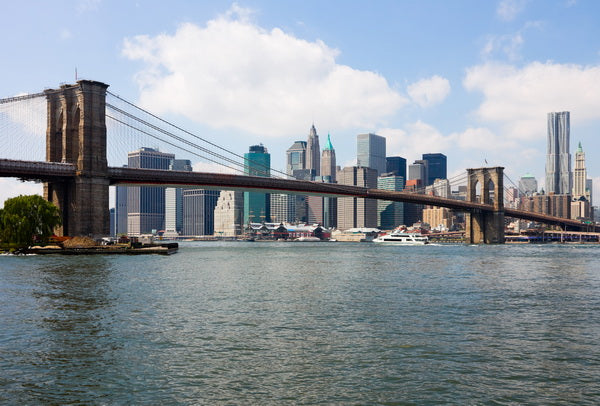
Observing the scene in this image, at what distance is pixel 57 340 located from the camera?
18.8 metres

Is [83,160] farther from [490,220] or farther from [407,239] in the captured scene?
[490,220]

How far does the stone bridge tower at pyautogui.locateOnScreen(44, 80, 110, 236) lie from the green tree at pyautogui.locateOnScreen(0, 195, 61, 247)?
7133mm

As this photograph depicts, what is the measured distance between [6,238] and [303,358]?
66.7 metres

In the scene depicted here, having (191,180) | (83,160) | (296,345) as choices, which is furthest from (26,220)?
(296,345)

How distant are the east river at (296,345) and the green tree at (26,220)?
138ft

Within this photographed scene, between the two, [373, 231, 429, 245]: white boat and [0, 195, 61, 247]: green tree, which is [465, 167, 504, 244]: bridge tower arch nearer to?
[373, 231, 429, 245]: white boat

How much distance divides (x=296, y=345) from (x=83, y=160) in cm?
7240

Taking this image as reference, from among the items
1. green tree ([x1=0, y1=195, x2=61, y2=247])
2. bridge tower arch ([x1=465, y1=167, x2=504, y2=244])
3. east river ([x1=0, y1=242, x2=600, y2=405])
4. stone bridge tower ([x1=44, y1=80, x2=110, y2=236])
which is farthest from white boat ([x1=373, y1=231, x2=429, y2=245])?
east river ([x1=0, y1=242, x2=600, y2=405])

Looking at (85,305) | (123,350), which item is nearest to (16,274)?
(85,305)

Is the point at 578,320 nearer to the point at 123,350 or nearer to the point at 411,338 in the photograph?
the point at 411,338

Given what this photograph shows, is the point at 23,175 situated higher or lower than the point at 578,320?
higher

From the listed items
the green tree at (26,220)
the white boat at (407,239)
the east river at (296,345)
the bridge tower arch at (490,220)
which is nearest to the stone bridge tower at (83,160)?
the green tree at (26,220)

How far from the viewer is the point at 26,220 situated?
7112 centimetres

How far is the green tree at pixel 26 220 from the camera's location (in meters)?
70.8
